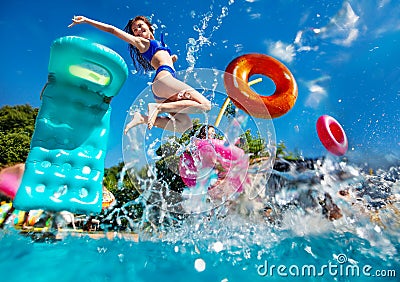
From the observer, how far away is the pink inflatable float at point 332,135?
227 inches

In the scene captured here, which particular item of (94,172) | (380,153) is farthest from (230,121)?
A: (380,153)

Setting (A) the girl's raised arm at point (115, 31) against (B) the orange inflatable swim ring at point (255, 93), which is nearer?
(A) the girl's raised arm at point (115, 31)

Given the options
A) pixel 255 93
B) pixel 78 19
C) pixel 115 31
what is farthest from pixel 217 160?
pixel 78 19

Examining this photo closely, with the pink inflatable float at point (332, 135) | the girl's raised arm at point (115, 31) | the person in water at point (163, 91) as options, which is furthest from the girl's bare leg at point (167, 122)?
the pink inflatable float at point (332, 135)

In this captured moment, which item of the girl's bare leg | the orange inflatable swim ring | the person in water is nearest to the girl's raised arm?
the person in water

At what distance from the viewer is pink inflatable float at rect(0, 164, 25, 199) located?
13.8 ft

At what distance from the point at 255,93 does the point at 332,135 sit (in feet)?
7.62

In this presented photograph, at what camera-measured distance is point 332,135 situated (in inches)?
232

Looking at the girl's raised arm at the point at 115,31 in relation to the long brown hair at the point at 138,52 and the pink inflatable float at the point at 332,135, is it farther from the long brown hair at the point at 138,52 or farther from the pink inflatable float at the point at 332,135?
the pink inflatable float at the point at 332,135

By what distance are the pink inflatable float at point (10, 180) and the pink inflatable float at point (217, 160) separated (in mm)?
2091

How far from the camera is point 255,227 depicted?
5.16 meters

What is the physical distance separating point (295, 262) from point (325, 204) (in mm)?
1243

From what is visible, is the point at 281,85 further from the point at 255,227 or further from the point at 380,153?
the point at 380,153

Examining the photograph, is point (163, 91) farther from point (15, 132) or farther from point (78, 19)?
point (15, 132)
